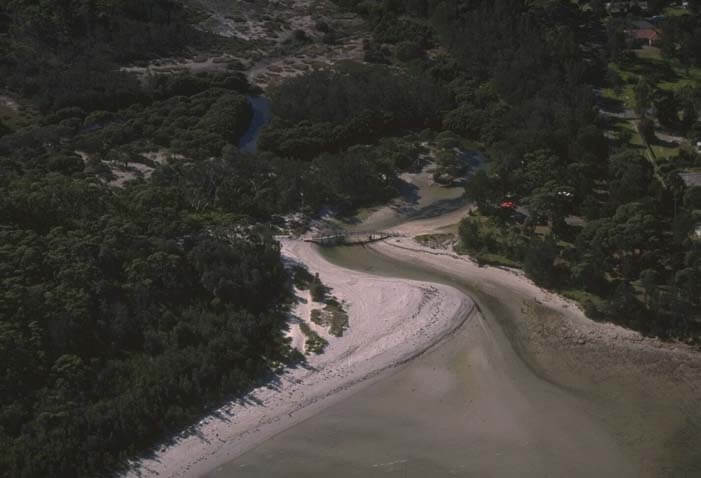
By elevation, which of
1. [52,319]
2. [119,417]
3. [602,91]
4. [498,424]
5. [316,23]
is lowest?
[498,424]

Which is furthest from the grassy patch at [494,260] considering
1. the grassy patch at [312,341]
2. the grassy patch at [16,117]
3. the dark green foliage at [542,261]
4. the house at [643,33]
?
the grassy patch at [16,117]

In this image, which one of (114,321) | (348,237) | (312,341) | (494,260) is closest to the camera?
(114,321)

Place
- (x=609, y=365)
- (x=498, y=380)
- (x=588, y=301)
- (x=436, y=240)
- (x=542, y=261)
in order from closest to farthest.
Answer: (x=498, y=380) < (x=609, y=365) < (x=588, y=301) < (x=542, y=261) < (x=436, y=240)

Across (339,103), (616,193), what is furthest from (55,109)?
(616,193)

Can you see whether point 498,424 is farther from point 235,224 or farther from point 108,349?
point 235,224

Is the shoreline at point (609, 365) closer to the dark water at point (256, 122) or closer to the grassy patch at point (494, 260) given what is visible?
the grassy patch at point (494, 260)

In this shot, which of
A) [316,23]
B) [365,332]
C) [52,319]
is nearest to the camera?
A: [52,319]

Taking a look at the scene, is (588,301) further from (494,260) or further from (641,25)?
(641,25)

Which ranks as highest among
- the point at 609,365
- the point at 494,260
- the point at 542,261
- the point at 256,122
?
the point at 256,122

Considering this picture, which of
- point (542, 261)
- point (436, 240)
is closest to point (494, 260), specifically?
point (542, 261)
